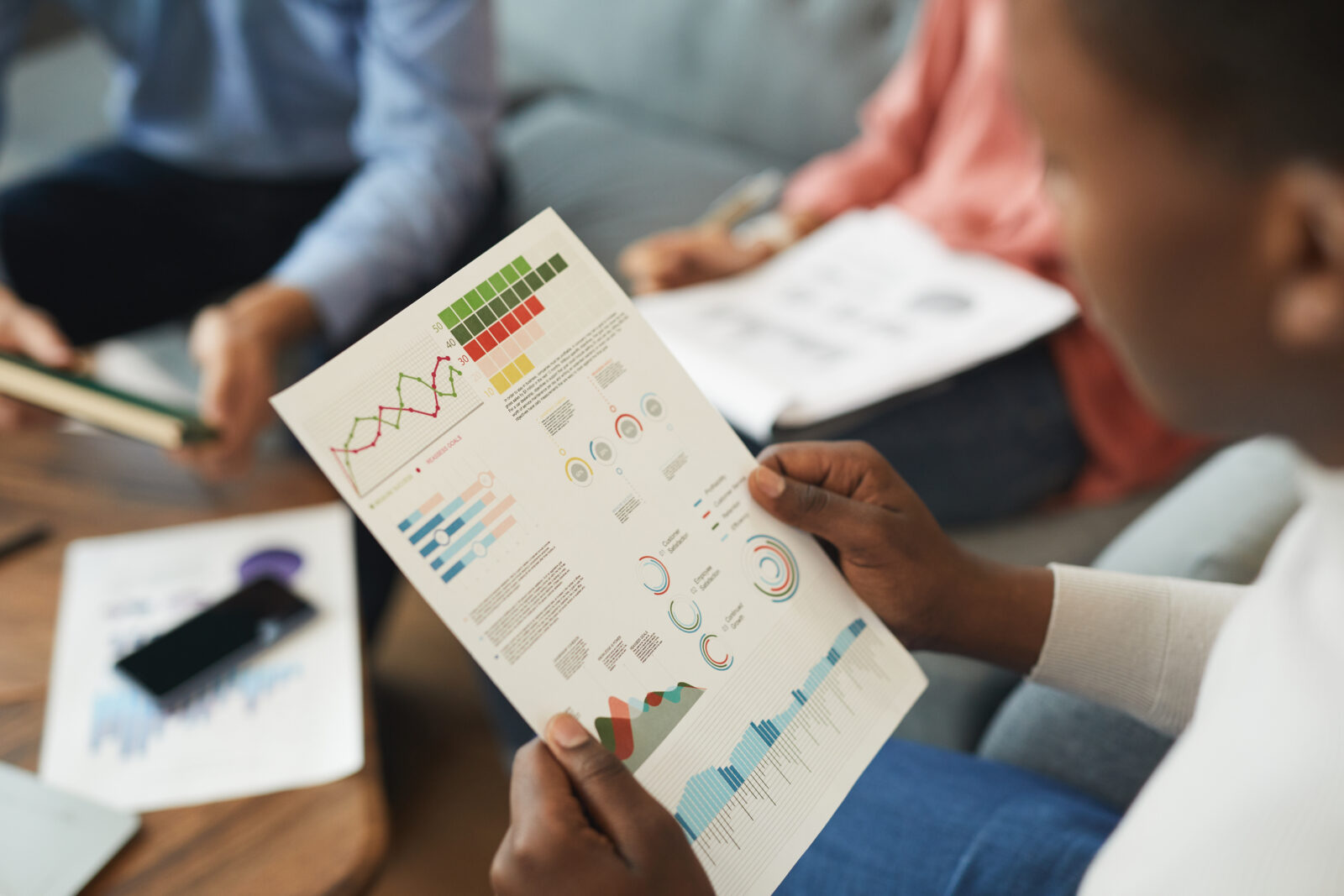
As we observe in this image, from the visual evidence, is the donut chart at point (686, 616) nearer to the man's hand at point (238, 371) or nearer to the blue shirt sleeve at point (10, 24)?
the man's hand at point (238, 371)

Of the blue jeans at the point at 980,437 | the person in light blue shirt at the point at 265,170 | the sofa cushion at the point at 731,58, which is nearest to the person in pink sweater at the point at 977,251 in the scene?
the blue jeans at the point at 980,437

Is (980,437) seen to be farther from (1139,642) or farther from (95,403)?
(95,403)

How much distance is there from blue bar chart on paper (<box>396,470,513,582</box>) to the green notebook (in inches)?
17.0

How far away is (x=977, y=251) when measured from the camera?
1.03 m

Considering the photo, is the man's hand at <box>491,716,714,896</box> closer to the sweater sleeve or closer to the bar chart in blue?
the bar chart in blue

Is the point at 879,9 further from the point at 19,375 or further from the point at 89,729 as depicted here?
the point at 89,729

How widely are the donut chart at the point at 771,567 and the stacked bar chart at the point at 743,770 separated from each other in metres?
0.05

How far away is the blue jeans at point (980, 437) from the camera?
2.97ft

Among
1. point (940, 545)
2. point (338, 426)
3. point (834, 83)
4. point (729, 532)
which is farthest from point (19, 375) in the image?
point (834, 83)

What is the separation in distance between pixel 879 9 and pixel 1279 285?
1207 mm

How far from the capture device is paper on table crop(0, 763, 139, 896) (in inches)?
20.4

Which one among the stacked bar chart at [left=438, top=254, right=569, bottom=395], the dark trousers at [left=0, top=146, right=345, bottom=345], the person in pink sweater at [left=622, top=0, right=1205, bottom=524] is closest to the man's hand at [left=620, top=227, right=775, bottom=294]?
the person in pink sweater at [left=622, top=0, right=1205, bottom=524]

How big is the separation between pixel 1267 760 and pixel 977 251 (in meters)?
0.75

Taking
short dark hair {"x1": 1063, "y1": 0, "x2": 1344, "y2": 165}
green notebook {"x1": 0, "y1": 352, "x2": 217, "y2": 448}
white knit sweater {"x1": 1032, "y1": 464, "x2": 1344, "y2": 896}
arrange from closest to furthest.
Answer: short dark hair {"x1": 1063, "y1": 0, "x2": 1344, "y2": 165}
white knit sweater {"x1": 1032, "y1": 464, "x2": 1344, "y2": 896}
green notebook {"x1": 0, "y1": 352, "x2": 217, "y2": 448}
